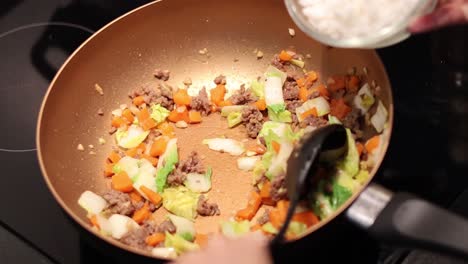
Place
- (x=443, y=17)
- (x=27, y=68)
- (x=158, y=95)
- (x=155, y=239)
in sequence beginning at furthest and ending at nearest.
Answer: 1. (x=27, y=68)
2. (x=158, y=95)
3. (x=155, y=239)
4. (x=443, y=17)

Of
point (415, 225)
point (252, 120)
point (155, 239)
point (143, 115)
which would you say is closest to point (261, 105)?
point (252, 120)

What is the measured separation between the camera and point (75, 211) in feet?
3.43

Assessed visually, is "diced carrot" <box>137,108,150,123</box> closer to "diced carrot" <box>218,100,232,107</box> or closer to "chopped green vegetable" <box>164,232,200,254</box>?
"diced carrot" <box>218,100,232,107</box>

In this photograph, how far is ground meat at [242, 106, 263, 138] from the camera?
116 cm

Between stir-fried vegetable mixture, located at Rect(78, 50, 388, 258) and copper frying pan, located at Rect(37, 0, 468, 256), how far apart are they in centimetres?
2

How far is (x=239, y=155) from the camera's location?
1.14m

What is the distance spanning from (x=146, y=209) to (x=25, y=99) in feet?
1.43

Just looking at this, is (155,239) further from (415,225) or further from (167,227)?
(415,225)

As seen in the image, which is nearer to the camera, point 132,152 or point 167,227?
point 167,227

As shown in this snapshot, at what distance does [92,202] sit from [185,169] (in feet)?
0.61

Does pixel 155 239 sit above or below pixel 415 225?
below

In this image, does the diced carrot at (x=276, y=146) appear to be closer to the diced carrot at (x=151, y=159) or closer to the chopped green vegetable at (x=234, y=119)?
the chopped green vegetable at (x=234, y=119)

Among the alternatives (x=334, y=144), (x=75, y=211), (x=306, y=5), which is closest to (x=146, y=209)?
(x=75, y=211)

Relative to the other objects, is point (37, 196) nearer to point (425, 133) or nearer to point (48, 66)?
point (48, 66)
